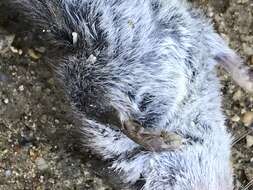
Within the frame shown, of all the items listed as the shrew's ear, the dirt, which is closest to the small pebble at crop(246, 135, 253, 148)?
the dirt

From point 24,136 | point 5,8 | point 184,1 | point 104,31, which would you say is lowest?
point 24,136

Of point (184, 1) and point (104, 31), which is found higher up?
point (184, 1)

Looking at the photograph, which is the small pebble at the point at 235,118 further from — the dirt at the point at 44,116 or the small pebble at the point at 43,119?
the small pebble at the point at 43,119

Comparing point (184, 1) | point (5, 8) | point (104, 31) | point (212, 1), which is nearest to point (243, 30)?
point (212, 1)

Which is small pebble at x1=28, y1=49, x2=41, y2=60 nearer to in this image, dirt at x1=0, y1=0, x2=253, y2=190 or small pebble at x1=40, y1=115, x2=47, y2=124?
dirt at x1=0, y1=0, x2=253, y2=190

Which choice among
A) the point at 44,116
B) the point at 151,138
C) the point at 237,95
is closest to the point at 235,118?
the point at 237,95

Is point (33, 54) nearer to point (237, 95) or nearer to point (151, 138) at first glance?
point (151, 138)

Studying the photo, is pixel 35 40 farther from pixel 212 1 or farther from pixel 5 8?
pixel 212 1
